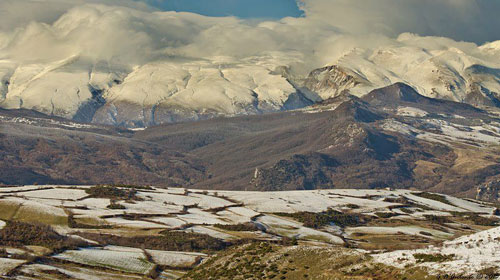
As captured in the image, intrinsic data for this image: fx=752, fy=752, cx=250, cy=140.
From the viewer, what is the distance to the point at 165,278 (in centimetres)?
15362

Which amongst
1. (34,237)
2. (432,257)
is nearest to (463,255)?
(432,257)

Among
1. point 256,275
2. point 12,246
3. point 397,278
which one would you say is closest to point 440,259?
point 397,278

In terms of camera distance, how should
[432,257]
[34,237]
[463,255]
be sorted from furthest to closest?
1. [34,237]
2. [432,257]
3. [463,255]

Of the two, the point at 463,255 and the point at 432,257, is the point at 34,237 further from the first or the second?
the point at 463,255

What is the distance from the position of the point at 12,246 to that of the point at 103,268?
23.5m

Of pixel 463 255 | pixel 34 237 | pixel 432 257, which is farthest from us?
pixel 34 237

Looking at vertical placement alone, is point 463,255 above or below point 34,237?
above

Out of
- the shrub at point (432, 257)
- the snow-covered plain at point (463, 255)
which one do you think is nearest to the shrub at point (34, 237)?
the snow-covered plain at point (463, 255)

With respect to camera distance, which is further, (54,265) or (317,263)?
(54,265)

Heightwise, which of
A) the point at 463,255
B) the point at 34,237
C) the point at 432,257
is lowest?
the point at 34,237

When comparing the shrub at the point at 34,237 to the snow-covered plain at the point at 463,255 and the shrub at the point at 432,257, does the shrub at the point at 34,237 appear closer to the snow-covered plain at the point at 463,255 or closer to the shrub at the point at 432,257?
the snow-covered plain at the point at 463,255

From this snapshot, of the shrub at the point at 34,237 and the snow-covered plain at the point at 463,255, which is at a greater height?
the snow-covered plain at the point at 463,255

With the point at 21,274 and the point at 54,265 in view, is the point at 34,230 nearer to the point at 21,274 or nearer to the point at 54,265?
the point at 54,265

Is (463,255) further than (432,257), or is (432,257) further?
(432,257)
